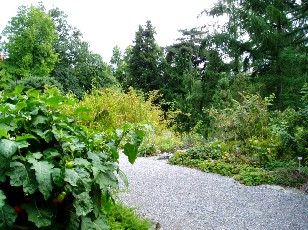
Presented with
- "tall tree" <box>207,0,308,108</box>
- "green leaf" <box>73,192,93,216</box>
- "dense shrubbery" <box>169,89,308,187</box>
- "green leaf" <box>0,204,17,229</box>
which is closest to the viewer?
"green leaf" <box>0,204,17,229</box>

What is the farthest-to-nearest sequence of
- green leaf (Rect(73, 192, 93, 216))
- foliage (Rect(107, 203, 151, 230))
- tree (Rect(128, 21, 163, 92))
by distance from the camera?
tree (Rect(128, 21, 163, 92))
foliage (Rect(107, 203, 151, 230))
green leaf (Rect(73, 192, 93, 216))

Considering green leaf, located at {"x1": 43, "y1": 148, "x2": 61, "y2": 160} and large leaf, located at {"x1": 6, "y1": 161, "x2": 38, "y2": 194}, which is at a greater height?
green leaf, located at {"x1": 43, "y1": 148, "x2": 61, "y2": 160}

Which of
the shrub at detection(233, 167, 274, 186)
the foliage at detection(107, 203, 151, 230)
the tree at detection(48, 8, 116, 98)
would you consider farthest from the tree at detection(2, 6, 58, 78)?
the foliage at detection(107, 203, 151, 230)

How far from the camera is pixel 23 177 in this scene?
3.25ft

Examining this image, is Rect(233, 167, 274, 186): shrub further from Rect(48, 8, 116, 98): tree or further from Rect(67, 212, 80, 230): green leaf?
Rect(48, 8, 116, 98): tree

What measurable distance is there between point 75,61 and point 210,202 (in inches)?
722

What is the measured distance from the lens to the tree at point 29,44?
17438 mm

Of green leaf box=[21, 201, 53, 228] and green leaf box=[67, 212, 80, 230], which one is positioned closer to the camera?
green leaf box=[21, 201, 53, 228]

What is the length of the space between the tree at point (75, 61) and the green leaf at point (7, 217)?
17.8m

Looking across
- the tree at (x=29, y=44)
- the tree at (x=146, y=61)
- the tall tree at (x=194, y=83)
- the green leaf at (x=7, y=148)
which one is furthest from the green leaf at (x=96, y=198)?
the tree at (x=29, y=44)

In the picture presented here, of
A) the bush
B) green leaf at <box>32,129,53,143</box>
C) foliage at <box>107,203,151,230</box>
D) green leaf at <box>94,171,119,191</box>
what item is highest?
green leaf at <box>32,129,53,143</box>

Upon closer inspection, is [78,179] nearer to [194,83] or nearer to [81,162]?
[81,162]

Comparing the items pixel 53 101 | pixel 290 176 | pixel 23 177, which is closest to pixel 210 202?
pixel 290 176

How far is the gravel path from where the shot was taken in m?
2.92
